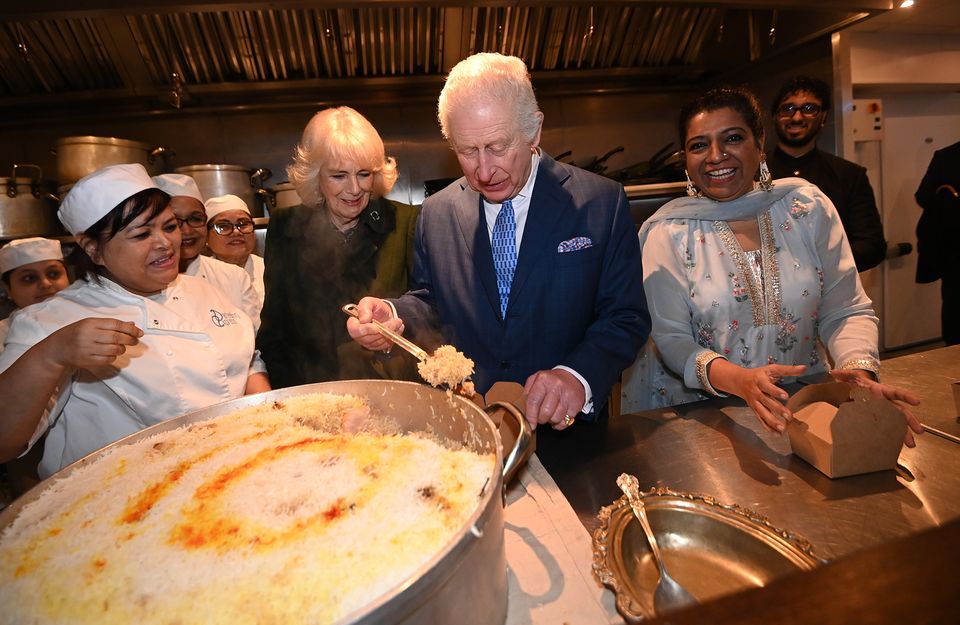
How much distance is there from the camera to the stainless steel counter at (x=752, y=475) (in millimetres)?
914

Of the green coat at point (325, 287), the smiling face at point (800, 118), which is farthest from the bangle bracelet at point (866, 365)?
the smiling face at point (800, 118)

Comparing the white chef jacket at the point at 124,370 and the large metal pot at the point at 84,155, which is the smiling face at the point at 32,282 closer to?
the large metal pot at the point at 84,155

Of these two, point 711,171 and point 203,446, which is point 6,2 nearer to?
point 203,446

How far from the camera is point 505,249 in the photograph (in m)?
1.66

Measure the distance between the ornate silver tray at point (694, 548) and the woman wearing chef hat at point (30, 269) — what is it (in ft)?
10.8

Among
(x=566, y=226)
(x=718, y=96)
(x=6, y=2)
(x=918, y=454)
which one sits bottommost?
(x=918, y=454)

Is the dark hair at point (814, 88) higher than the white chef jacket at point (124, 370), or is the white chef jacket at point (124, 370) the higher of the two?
the dark hair at point (814, 88)

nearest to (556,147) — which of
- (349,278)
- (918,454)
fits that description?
(349,278)

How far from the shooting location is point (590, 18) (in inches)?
130

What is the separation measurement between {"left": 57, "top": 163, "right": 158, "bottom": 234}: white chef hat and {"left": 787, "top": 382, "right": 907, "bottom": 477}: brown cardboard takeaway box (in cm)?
198

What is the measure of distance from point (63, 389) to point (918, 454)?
2310 mm

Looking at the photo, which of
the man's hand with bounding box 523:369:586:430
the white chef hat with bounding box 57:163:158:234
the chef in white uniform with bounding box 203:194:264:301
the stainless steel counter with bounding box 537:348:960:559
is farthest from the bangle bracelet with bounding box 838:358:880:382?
the chef in white uniform with bounding box 203:194:264:301

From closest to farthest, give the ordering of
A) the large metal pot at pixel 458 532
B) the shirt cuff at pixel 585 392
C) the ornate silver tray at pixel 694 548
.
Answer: the large metal pot at pixel 458 532, the ornate silver tray at pixel 694 548, the shirt cuff at pixel 585 392

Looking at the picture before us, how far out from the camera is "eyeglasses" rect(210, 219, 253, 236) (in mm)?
Result: 2869
